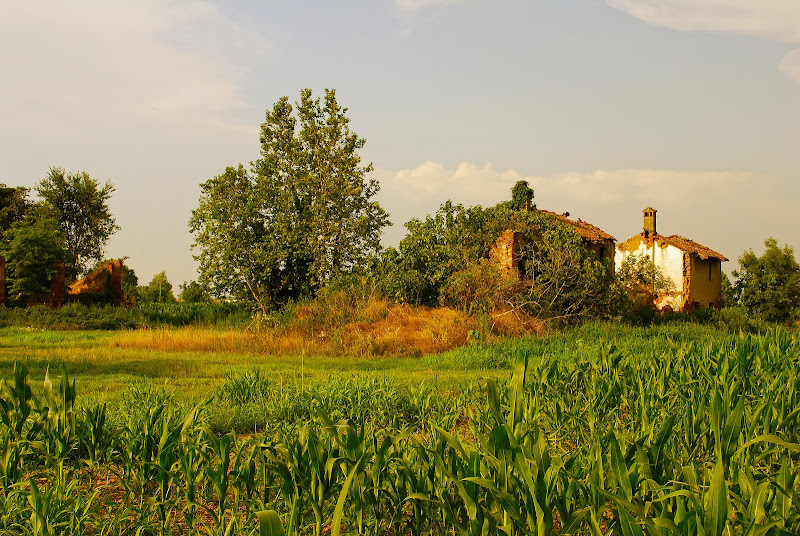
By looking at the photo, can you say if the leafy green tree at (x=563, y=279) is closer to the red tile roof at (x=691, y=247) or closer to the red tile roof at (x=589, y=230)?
the red tile roof at (x=589, y=230)

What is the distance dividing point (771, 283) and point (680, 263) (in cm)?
1039

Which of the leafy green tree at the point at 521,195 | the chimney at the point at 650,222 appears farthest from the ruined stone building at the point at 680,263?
the leafy green tree at the point at 521,195

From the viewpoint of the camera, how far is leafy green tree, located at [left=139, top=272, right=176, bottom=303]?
44.1m

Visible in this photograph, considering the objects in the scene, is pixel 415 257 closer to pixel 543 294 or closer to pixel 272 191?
pixel 543 294

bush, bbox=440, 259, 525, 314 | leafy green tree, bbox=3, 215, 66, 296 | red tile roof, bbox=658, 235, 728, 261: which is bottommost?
bush, bbox=440, 259, 525, 314

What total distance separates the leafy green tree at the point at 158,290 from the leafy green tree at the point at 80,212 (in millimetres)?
3942

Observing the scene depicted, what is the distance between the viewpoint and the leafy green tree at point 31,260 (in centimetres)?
2594

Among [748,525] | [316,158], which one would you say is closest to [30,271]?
[316,158]

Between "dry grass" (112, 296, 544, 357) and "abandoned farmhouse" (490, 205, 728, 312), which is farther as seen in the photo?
"abandoned farmhouse" (490, 205, 728, 312)

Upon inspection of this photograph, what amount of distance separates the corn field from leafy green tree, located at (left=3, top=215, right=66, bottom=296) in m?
24.3

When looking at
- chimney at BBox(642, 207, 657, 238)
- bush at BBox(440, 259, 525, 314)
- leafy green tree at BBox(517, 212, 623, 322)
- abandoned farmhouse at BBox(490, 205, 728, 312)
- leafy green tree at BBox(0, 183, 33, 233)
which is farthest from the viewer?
chimney at BBox(642, 207, 657, 238)

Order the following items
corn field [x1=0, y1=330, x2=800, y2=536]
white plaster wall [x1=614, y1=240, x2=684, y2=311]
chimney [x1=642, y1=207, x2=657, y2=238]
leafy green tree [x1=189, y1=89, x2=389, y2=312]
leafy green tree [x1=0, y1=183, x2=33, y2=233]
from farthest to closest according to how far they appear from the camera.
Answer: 1. chimney [x1=642, y1=207, x2=657, y2=238]
2. white plaster wall [x1=614, y1=240, x2=684, y2=311]
3. leafy green tree [x1=0, y1=183, x2=33, y2=233]
4. leafy green tree [x1=189, y1=89, x2=389, y2=312]
5. corn field [x1=0, y1=330, x2=800, y2=536]

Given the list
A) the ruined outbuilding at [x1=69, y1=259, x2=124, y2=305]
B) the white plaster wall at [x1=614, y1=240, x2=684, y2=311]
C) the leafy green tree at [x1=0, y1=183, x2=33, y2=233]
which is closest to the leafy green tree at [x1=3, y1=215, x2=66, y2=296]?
the ruined outbuilding at [x1=69, y1=259, x2=124, y2=305]

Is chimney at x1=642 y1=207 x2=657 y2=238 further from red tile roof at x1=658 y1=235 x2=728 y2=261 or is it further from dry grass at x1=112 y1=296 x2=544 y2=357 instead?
dry grass at x1=112 y1=296 x2=544 y2=357
